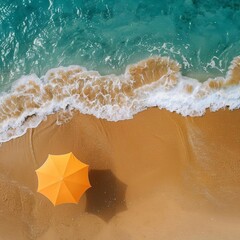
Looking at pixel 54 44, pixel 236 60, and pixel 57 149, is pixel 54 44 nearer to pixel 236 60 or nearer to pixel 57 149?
pixel 57 149

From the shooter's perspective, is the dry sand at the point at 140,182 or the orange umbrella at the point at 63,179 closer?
the orange umbrella at the point at 63,179

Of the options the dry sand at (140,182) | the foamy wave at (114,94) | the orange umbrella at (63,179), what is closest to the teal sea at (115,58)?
the foamy wave at (114,94)

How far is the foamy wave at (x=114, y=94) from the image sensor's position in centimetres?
1369

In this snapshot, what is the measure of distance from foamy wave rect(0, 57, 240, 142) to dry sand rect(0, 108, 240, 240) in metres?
0.45

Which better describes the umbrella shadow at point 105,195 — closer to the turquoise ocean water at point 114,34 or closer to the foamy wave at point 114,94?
the foamy wave at point 114,94

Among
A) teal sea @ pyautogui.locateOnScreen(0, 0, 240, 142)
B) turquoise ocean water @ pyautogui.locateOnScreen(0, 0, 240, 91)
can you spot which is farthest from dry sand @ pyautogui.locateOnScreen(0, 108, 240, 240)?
turquoise ocean water @ pyautogui.locateOnScreen(0, 0, 240, 91)

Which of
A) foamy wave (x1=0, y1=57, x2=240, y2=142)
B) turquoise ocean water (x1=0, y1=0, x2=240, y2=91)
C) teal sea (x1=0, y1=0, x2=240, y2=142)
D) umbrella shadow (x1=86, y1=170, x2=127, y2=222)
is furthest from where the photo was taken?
turquoise ocean water (x1=0, y1=0, x2=240, y2=91)

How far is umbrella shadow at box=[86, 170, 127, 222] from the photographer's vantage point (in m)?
13.2

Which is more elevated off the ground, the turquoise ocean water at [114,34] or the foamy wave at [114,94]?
the turquoise ocean water at [114,34]

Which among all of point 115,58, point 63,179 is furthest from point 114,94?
point 63,179

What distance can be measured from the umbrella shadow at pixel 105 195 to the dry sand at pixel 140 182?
0.11ft

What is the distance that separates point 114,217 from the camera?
13172 mm

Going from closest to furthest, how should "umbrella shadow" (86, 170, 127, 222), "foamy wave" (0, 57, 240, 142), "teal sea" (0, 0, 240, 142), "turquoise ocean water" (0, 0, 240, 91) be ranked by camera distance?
"umbrella shadow" (86, 170, 127, 222)
"foamy wave" (0, 57, 240, 142)
"teal sea" (0, 0, 240, 142)
"turquoise ocean water" (0, 0, 240, 91)

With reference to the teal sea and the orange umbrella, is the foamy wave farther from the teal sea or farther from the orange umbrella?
the orange umbrella
